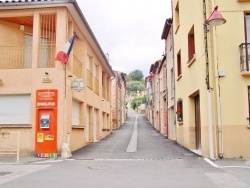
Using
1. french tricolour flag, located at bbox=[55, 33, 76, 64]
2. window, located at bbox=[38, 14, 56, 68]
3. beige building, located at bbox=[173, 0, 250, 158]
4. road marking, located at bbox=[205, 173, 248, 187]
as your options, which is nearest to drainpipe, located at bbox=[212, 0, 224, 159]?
beige building, located at bbox=[173, 0, 250, 158]

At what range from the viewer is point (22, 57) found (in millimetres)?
16500

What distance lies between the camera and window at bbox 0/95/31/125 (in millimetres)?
15234

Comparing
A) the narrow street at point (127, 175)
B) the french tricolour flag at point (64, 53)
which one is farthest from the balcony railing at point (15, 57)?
the narrow street at point (127, 175)

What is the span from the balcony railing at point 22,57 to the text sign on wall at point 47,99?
1.74 meters

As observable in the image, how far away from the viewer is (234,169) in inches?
395

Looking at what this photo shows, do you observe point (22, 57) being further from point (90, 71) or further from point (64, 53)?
point (90, 71)

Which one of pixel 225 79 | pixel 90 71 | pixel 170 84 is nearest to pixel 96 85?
pixel 90 71

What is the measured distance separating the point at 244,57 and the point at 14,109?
10.0m

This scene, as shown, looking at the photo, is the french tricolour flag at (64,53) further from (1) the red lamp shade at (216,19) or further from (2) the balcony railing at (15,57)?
(1) the red lamp shade at (216,19)

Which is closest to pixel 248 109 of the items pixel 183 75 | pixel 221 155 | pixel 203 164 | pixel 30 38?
pixel 221 155

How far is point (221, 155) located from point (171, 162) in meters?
1.86

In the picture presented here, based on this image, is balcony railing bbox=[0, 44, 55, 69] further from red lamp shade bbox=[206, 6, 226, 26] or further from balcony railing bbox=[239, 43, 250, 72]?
balcony railing bbox=[239, 43, 250, 72]

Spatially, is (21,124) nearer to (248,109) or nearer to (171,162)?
(171,162)

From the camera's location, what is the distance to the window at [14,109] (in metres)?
15.2
